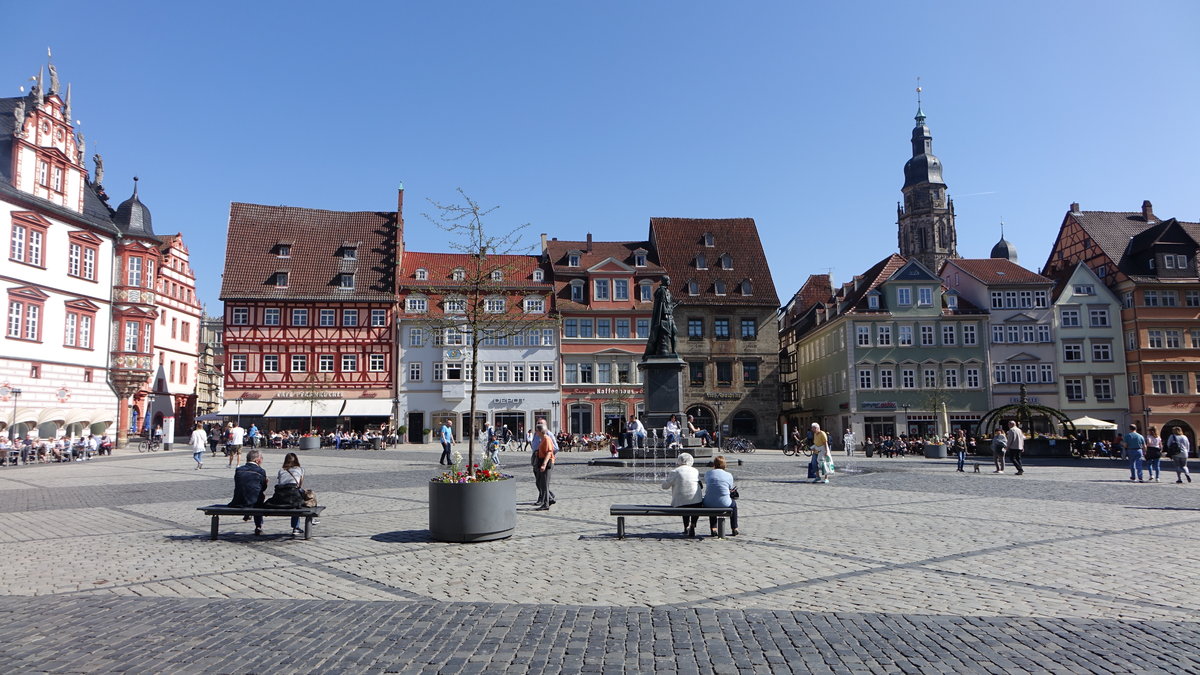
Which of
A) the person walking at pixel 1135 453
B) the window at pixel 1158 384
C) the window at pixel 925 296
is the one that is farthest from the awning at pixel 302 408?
the window at pixel 1158 384

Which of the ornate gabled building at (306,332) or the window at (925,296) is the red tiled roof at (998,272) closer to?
the window at (925,296)

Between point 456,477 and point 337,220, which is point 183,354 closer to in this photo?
point 337,220

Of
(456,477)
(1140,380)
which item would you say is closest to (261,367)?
(456,477)

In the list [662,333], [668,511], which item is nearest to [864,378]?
[662,333]

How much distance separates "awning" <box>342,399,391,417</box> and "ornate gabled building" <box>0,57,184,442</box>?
11.9 meters

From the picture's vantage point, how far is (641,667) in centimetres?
517

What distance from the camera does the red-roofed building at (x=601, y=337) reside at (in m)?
54.2

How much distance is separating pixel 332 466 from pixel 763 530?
64.2 feet

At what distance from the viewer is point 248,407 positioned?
51.6 m

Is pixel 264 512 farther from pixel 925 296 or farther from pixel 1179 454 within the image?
pixel 925 296

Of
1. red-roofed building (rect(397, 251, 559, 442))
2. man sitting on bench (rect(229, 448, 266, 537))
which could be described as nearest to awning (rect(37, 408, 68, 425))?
red-roofed building (rect(397, 251, 559, 442))

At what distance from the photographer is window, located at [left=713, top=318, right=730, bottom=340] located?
5562 centimetres

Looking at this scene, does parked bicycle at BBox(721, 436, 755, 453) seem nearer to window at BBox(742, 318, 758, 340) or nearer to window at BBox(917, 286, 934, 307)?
window at BBox(742, 318, 758, 340)

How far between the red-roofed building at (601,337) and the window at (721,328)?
4.55m
